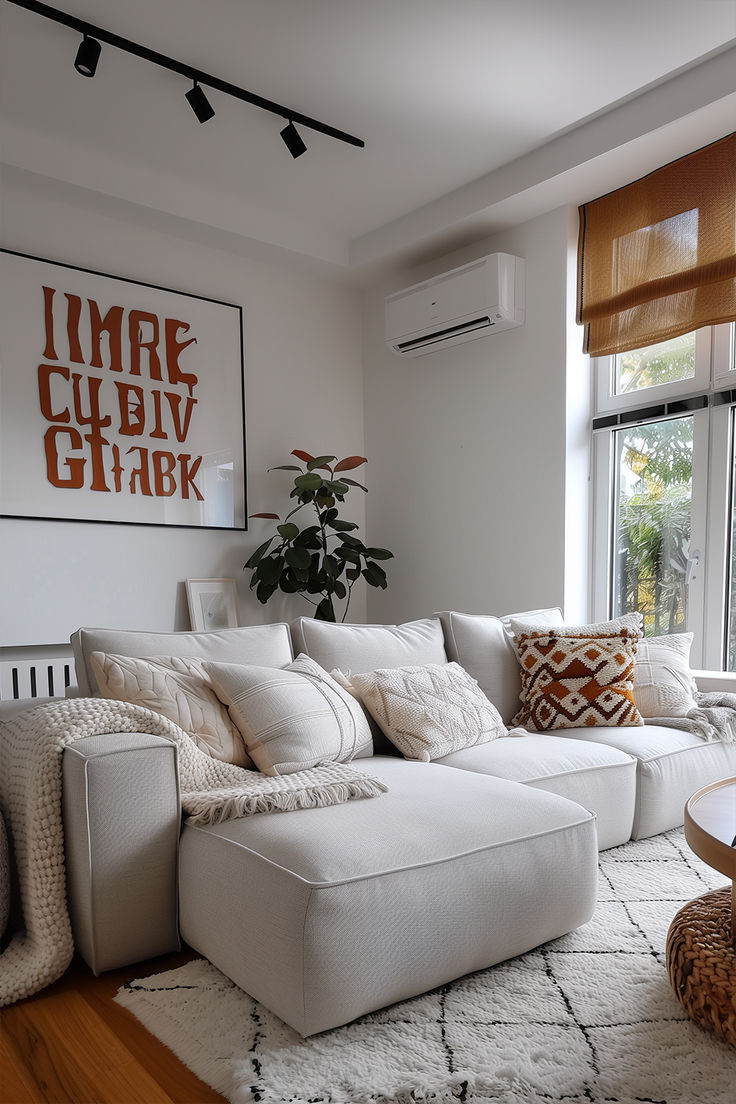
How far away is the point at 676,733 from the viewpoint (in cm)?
265

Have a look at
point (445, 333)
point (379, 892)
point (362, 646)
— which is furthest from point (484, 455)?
point (379, 892)

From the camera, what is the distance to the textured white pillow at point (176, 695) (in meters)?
1.97

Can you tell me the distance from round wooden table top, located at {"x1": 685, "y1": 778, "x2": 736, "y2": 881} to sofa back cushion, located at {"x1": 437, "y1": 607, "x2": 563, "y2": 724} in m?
1.09

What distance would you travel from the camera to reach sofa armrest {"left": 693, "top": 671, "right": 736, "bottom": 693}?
3.18 metres

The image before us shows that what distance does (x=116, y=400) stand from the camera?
3.68 m

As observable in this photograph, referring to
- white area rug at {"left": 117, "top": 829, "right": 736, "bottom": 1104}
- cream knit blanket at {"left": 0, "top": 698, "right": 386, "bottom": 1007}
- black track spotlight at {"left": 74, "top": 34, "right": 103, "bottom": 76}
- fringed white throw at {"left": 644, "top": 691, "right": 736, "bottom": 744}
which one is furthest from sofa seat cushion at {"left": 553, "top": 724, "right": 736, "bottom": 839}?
black track spotlight at {"left": 74, "top": 34, "right": 103, "bottom": 76}

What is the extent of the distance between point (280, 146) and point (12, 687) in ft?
8.41

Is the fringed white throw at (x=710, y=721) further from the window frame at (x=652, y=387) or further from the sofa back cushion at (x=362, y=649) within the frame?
the window frame at (x=652, y=387)

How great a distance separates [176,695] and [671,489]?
2497mm

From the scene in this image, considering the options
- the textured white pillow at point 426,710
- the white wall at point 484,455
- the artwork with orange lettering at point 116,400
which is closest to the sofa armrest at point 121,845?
the textured white pillow at point 426,710

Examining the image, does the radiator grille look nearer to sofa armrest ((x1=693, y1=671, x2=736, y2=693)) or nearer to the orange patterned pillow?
the orange patterned pillow

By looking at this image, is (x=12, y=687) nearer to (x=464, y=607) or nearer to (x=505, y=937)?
(x=464, y=607)

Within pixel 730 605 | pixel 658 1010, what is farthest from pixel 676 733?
pixel 658 1010

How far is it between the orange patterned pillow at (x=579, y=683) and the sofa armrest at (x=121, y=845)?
1418mm
